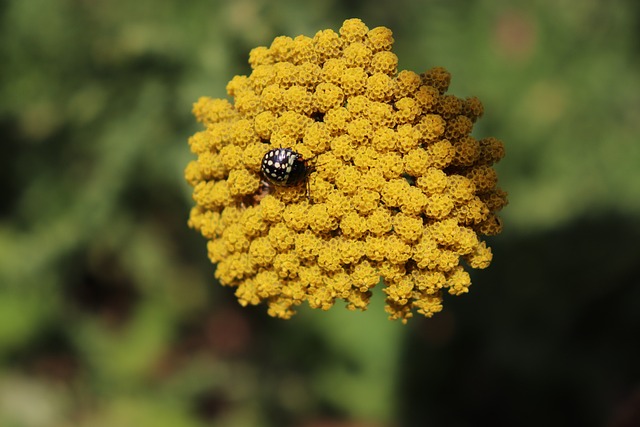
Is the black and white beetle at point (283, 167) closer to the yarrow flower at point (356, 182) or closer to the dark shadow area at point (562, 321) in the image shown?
the yarrow flower at point (356, 182)

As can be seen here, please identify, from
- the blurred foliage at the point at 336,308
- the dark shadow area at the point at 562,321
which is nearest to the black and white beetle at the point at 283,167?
the blurred foliage at the point at 336,308

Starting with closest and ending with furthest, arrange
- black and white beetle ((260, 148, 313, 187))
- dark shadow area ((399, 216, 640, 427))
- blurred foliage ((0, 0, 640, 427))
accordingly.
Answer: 1. black and white beetle ((260, 148, 313, 187))
2. blurred foliage ((0, 0, 640, 427))
3. dark shadow area ((399, 216, 640, 427))

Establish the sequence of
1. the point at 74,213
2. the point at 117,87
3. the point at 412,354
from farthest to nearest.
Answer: the point at 412,354 → the point at 74,213 → the point at 117,87

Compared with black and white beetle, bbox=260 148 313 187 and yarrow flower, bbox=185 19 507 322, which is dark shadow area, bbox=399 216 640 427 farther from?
black and white beetle, bbox=260 148 313 187

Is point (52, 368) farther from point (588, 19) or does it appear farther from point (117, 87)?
point (588, 19)

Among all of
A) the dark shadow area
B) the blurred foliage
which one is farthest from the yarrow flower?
the dark shadow area

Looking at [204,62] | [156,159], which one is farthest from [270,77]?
[156,159]
